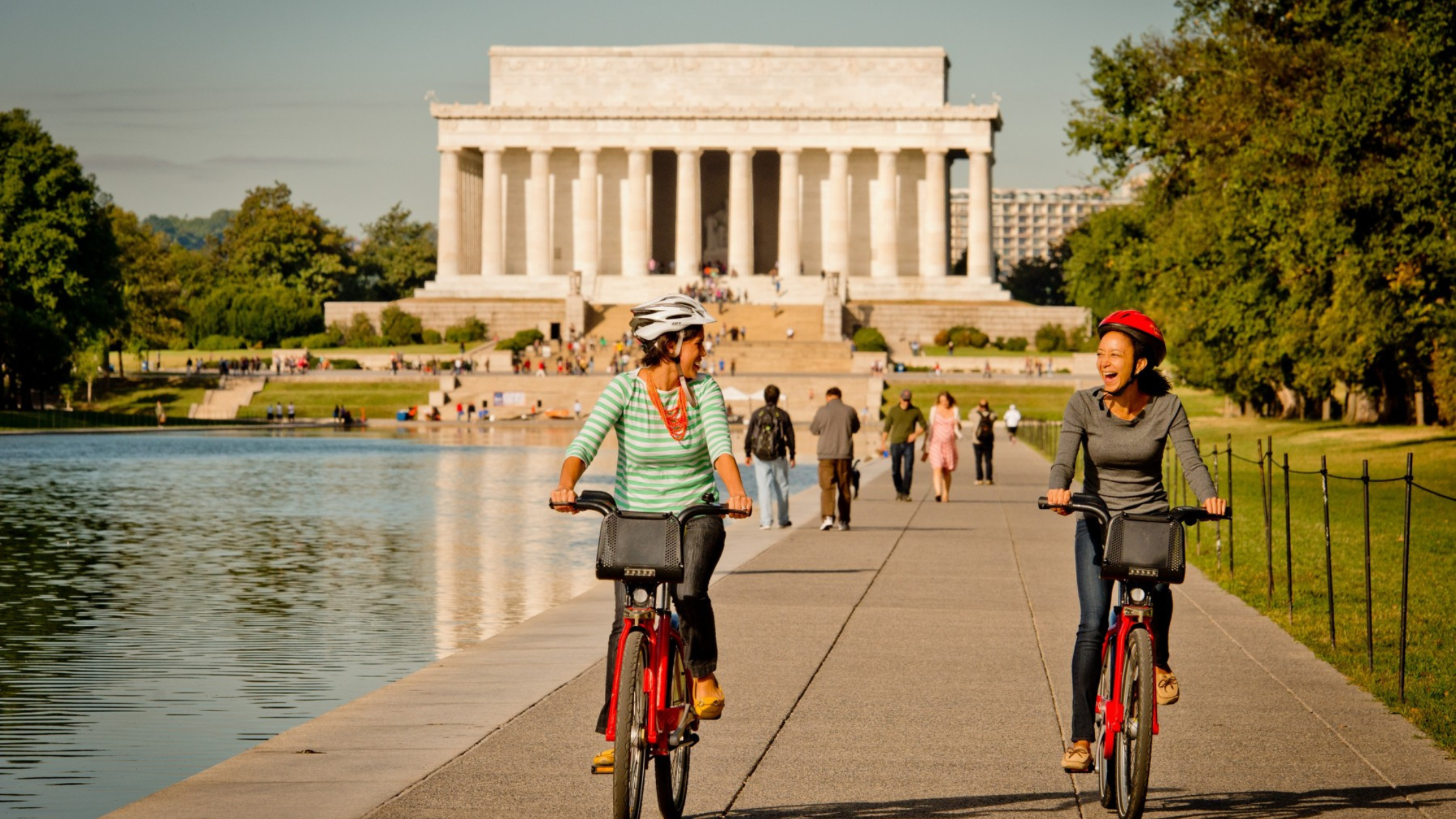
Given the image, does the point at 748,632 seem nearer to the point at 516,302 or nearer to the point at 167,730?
the point at 167,730

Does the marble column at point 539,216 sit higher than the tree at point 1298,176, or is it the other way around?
the marble column at point 539,216

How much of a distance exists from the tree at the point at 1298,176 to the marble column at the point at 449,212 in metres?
75.9

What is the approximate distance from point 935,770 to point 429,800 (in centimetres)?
235

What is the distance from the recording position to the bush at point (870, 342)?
101125 mm

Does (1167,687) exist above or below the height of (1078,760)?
above

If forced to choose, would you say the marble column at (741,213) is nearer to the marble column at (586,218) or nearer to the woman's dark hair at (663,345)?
the marble column at (586,218)

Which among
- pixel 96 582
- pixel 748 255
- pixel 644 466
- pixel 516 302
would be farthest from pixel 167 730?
pixel 748 255

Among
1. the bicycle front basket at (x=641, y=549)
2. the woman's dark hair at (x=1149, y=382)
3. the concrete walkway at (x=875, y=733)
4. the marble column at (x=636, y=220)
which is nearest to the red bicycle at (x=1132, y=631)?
the concrete walkway at (x=875, y=733)

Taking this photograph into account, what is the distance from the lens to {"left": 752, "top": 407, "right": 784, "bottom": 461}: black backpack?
23.4 m

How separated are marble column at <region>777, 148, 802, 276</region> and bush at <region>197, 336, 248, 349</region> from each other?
3478 centimetres

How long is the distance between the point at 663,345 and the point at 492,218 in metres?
120

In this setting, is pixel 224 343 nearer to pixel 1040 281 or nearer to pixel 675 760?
pixel 1040 281

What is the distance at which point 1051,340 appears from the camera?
107m

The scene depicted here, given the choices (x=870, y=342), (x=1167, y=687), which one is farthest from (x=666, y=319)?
(x=870, y=342)
